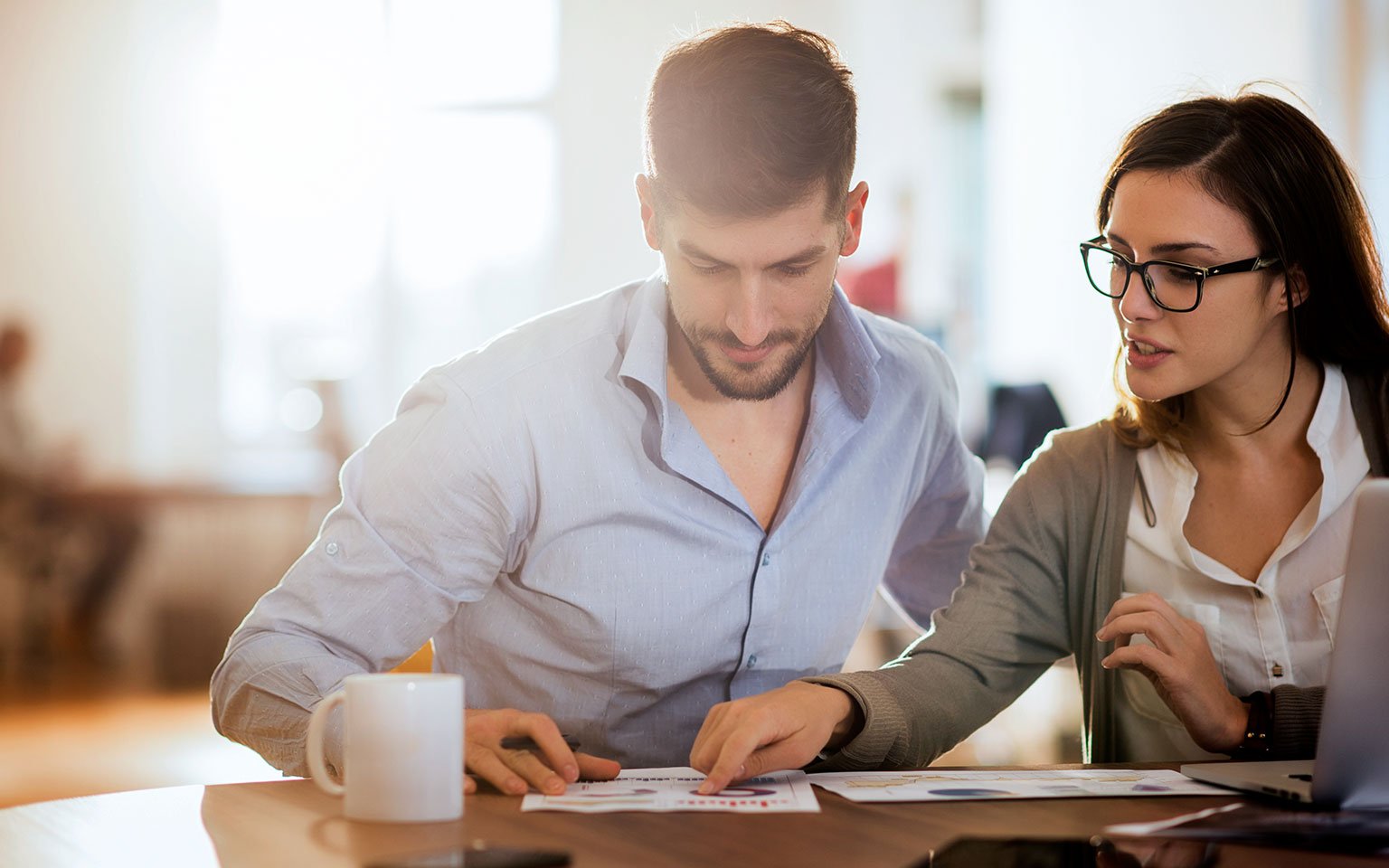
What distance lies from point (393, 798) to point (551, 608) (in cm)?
63

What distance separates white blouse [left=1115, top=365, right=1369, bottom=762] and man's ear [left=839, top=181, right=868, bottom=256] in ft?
1.55

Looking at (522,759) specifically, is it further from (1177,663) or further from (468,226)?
(468,226)

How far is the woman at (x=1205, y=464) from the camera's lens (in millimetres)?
1521

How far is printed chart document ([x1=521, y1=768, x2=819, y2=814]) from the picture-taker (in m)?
1.11

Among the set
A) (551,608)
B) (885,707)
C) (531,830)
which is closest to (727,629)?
(551,608)

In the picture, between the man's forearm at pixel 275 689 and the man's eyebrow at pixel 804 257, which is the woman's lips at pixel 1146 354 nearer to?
the man's eyebrow at pixel 804 257

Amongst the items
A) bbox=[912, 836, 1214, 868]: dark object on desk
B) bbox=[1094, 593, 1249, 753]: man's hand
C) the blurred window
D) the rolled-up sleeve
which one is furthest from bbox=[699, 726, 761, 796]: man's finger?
the blurred window

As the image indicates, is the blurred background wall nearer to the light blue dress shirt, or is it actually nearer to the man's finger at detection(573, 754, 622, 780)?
the light blue dress shirt

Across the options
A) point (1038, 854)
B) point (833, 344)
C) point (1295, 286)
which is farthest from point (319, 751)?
point (1295, 286)

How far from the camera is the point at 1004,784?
1.21 meters

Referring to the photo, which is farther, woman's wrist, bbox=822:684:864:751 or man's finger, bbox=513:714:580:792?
woman's wrist, bbox=822:684:864:751

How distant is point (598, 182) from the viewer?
22.8 ft

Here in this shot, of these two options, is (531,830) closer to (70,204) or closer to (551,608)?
(551,608)

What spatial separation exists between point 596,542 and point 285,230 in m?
5.42
